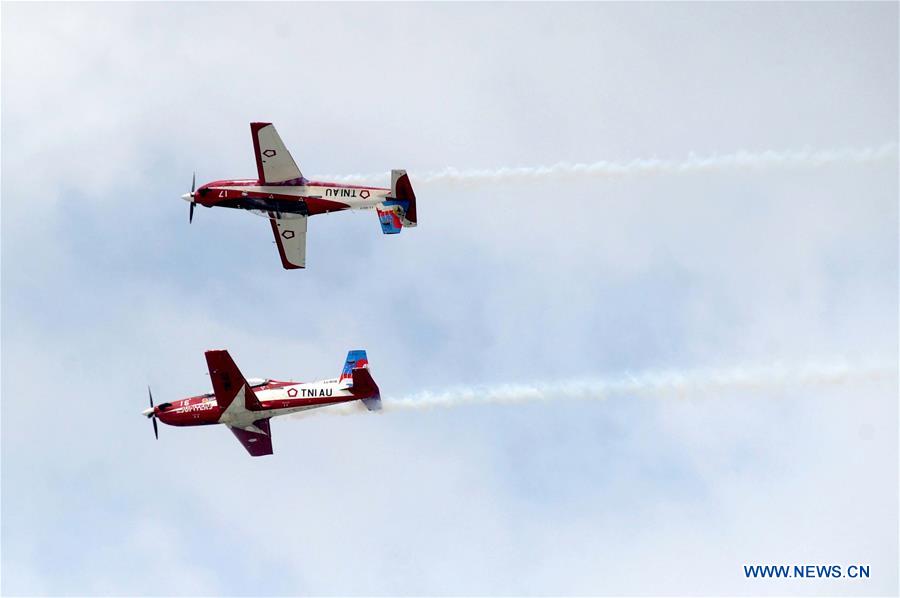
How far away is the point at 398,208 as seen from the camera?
157 feet

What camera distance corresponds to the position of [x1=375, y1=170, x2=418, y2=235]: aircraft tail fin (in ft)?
157

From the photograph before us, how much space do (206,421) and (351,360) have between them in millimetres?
5510

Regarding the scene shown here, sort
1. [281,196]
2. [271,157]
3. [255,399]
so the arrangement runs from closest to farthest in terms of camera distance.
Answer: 1. [255,399]
2. [271,157]
3. [281,196]

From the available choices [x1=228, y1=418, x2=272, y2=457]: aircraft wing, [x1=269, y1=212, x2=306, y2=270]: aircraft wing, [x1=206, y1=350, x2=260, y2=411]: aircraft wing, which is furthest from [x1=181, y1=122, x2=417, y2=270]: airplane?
[x1=228, y1=418, x2=272, y2=457]: aircraft wing

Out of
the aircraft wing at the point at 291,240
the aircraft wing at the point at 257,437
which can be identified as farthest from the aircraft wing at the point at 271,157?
the aircraft wing at the point at 257,437

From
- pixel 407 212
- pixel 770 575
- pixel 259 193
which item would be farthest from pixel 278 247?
pixel 770 575

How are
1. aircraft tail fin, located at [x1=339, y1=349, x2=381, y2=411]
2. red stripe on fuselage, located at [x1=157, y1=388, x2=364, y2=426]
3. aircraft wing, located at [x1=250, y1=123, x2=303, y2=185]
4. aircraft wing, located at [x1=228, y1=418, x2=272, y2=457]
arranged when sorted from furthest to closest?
aircraft wing, located at [x1=250, y1=123, x2=303, y2=185] → aircraft wing, located at [x1=228, y1=418, x2=272, y2=457] → red stripe on fuselage, located at [x1=157, y1=388, x2=364, y2=426] → aircraft tail fin, located at [x1=339, y1=349, x2=381, y2=411]

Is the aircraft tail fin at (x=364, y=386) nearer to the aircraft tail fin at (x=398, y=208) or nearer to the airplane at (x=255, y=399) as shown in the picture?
the airplane at (x=255, y=399)

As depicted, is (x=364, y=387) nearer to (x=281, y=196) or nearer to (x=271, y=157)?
(x=281, y=196)

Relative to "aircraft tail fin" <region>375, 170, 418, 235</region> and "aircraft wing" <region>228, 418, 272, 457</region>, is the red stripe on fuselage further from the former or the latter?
"aircraft tail fin" <region>375, 170, 418, 235</region>

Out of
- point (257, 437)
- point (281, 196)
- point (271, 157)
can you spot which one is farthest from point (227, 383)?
point (271, 157)

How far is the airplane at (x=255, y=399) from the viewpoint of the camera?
4641 centimetres

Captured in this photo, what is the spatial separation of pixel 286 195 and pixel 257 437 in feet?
29.0

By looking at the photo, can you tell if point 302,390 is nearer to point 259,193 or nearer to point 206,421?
point 206,421
